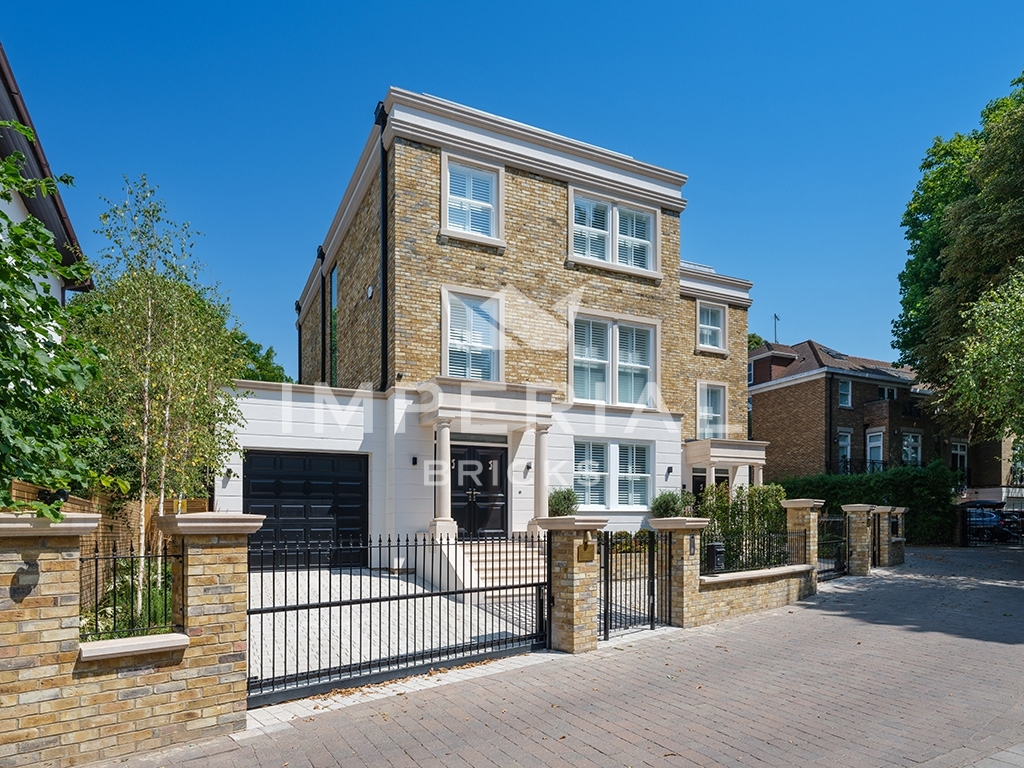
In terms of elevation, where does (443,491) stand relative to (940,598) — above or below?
above

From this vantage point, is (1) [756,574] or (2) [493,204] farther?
(2) [493,204]

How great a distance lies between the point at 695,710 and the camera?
693cm

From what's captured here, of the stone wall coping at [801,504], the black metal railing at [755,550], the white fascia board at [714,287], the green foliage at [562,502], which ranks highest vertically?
the white fascia board at [714,287]

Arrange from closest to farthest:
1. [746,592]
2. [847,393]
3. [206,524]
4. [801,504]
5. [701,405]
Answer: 1. [206,524]
2. [746,592]
3. [801,504]
4. [701,405]
5. [847,393]

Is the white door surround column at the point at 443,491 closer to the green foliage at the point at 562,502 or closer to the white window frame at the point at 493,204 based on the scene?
the green foliage at the point at 562,502

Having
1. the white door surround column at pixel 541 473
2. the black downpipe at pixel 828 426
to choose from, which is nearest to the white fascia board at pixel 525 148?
the white door surround column at pixel 541 473

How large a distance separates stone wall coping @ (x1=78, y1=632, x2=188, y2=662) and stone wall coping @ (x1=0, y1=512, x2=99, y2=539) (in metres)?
0.92

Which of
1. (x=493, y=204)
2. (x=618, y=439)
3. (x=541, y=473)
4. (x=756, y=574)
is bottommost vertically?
(x=756, y=574)

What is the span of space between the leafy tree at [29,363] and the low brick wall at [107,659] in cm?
50

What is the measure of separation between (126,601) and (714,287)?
2171 centimetres

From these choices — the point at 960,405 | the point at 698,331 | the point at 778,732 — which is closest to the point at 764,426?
the point at 698,331

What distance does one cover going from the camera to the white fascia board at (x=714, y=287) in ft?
83.5

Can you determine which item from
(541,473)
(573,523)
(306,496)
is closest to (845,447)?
(541,473)

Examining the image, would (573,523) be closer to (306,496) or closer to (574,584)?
(574,584)
